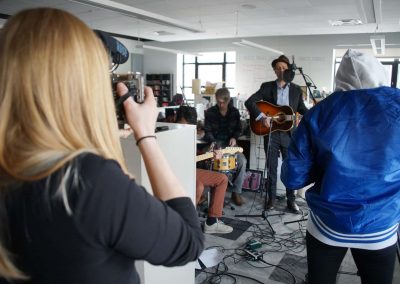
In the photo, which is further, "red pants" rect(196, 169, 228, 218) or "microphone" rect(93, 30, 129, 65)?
"red pants" rect(196, 169, 228, 218)

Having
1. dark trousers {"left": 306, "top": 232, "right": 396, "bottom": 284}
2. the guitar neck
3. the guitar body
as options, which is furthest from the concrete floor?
dark trousers {"left": 306, "top": 232, "right": 396, "bottom": 284}

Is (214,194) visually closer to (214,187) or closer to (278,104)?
(214,187)

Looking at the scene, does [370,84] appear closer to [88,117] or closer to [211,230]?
[88,117]

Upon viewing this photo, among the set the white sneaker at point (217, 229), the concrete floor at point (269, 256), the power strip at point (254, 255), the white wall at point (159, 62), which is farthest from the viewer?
the white wall at point (159, 62)

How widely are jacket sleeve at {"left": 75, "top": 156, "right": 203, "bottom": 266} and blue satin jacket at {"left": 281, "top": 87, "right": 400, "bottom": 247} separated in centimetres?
80

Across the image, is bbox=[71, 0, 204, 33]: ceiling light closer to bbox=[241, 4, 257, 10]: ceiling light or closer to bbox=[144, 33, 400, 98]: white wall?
bbox=[241, 4, 257, 10]: ceiling light

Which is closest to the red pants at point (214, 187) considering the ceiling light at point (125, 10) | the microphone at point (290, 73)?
the microphone at point (290, 73)

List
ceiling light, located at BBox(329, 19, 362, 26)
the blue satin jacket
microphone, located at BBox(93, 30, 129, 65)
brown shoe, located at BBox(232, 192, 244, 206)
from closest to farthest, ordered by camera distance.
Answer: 1. microphone, located at BBox(93, 30, 129, 65)
2. the blue satin jacket
3. brown shoe, located at BBox(232, 192, 244, 206)
4. ceiling light, located at BBox(329, 19, 362, 26)

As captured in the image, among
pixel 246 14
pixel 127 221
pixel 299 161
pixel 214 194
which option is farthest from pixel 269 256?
pixel 246 14

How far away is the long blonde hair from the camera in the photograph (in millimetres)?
541

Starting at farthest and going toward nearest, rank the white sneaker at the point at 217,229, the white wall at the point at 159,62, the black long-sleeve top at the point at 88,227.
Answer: the white wall at the point at 159,62 → the white sneaker at the point at 217,229 → the black long-sleeve top at the point at 88,227

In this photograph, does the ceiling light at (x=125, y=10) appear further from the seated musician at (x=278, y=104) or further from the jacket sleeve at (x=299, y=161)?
the jacket sleeve at (x=299, y=161)

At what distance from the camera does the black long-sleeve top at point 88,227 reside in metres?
0.53

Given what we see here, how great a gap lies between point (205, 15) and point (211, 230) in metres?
4.74
